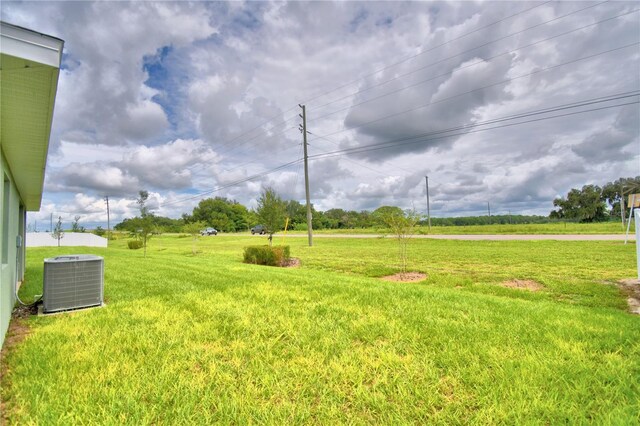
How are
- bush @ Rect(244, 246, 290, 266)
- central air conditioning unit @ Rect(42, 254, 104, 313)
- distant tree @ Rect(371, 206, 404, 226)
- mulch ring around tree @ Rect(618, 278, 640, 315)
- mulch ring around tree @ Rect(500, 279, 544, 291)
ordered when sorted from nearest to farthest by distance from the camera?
central air conditioning unit @ Rect(42, 254, 104, 313)
mulch ring around tree @ Rect(618, 278, 640, 315)
mulch ring around tree @ Rect(500, 279, 544, 291)
distant tree @ Rect(371, 206, 404, 226)
bush @ Rect(244, 246, 290, 266)

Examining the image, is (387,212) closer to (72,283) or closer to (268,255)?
(268,255)

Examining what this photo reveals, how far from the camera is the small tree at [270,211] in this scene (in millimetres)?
18750

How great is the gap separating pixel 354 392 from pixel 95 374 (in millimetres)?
2299

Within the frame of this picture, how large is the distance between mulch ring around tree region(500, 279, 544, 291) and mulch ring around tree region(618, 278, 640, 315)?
150cm

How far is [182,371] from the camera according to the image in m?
2.91

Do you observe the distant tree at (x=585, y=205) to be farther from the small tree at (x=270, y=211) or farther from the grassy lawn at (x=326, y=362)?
the grassy lawn at (x=326, y=362)

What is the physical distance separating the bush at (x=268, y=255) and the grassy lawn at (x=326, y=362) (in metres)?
8.23

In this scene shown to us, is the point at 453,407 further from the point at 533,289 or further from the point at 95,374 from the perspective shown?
the point at 533,289

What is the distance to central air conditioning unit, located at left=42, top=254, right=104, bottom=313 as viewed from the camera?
4.98 metres

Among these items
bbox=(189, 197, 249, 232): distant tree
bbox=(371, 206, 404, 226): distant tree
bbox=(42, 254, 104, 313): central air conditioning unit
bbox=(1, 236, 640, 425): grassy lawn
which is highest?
bbox=(189, 197, 249, 232): distant tree

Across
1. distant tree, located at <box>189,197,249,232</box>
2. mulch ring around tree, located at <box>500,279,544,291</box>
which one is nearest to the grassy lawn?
mulch ring around tree, located at <box>500,279,544,291</box>

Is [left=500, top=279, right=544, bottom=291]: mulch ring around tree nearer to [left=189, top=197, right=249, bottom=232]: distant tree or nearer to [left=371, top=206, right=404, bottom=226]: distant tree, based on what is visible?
[left=371, top=206, right=404, bottom=226]: distant tree

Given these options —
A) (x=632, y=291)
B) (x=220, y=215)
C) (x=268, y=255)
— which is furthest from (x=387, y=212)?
(x=220, y=215)

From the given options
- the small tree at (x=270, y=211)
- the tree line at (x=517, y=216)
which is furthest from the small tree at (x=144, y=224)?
the tree line at (x=517, y=216)
